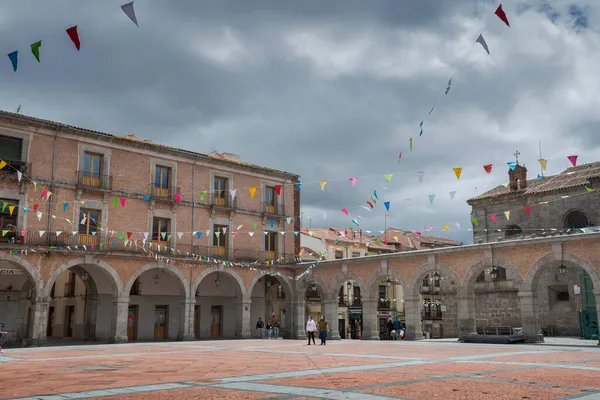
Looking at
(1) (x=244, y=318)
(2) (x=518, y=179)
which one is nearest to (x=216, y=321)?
(1) (x=244, y=318)

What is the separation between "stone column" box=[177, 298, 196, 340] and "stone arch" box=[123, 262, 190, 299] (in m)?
0.36

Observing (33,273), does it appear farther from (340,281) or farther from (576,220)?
(576,220)

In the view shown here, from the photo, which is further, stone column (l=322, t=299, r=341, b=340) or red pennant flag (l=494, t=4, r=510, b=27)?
stone column (l=322, t=299, r=341, b=340)

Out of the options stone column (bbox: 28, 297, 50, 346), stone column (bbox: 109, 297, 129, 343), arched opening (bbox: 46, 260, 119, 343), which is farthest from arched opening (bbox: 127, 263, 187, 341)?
stone column (bbox: 28, 297, 50, 346)

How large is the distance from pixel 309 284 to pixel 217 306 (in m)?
5.39

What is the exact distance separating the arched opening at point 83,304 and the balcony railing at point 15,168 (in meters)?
4.37

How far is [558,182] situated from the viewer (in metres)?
31.5

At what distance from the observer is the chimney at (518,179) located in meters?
33.6

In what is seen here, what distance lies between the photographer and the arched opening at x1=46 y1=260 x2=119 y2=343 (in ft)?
88.4

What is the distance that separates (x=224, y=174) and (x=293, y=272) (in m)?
6.81

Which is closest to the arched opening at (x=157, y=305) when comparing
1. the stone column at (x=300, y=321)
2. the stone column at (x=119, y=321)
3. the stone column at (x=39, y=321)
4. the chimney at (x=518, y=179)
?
the stone column at (x=119, y=321)

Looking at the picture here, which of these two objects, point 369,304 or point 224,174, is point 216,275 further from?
point 369,304

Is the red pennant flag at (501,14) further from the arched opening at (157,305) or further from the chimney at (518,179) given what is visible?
the chimney at (518,179)

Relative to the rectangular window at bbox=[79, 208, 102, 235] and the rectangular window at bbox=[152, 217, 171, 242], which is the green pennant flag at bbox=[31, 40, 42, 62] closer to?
the rectangular window at bbox=[79, 208, 102, 235]
